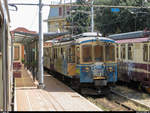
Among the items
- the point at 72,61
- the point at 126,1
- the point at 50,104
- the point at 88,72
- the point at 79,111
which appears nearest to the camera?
the point at 79,111

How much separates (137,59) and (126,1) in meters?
15.9

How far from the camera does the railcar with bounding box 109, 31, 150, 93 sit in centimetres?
1273

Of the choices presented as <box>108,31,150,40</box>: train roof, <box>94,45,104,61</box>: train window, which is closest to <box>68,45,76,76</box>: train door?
Result: <box>94,45,104,61</box>: train window

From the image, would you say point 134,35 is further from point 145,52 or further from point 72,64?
point 72,64

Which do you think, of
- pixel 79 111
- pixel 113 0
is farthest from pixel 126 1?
pixel 79 111

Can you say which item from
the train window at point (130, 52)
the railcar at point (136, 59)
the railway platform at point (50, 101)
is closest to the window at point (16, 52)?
the railway platform at point (50, 101)

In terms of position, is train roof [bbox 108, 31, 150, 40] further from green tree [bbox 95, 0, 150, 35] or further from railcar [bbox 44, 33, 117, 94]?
green tree [bbox 95, 0, 150, 35]

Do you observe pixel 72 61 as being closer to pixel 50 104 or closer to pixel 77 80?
pixel 77 80

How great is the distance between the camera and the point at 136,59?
45.2ft

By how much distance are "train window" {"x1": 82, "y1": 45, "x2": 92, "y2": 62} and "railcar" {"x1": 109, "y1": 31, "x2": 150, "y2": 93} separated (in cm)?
257

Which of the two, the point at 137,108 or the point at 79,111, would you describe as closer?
the point at 79,111

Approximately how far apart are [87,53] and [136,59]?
282 centimetres

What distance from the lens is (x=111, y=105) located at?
11.0m

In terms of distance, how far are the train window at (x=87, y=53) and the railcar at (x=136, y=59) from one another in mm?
2570
